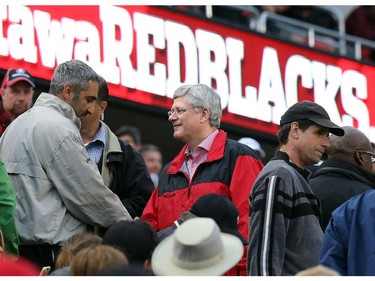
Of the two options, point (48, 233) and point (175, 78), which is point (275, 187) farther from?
Answer: point (175, 78)

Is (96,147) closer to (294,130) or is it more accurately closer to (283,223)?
(294,130)

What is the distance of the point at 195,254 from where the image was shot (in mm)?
6500

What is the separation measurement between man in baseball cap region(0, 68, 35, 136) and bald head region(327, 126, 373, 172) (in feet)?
8.70

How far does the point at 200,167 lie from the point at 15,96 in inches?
94.6

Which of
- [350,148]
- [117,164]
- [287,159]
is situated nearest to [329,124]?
[287,159]

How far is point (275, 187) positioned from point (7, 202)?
156 cm

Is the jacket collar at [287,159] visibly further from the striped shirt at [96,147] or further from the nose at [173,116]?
the striped shirt at [96,147]

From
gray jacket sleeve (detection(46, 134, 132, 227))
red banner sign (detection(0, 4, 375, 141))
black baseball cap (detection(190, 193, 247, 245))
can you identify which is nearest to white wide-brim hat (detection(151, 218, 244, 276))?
black baseball cap (detection(190, 193, 247, 245))

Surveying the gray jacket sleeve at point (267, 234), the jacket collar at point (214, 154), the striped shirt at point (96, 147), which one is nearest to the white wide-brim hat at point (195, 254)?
the gray jacket sleeve at point (267, 234)

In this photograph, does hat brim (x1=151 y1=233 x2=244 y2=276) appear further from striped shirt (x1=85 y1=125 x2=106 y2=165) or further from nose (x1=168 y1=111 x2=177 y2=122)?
striped shirt (x1=85 y1=125 x2=106 y2=165)

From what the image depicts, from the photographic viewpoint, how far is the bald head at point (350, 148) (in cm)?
A: 904

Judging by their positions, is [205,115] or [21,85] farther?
[21,85]
